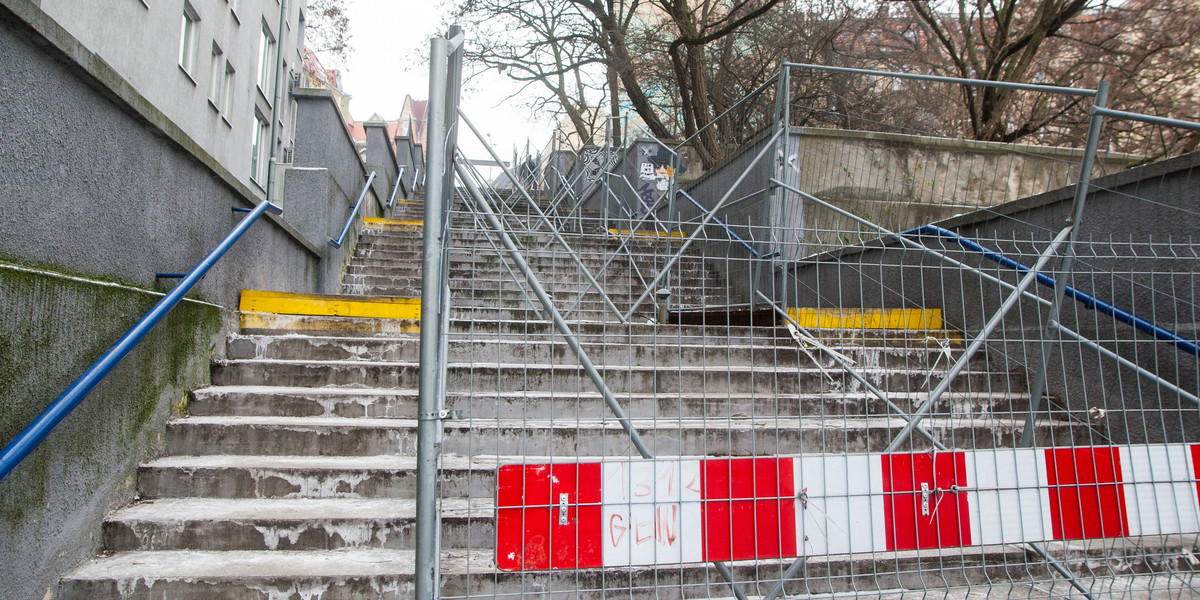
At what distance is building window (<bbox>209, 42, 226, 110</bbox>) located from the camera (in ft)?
55.1

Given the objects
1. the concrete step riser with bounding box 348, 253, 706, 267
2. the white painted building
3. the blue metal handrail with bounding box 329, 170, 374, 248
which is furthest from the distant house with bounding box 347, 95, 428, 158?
the white painted building

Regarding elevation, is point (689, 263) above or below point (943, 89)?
below

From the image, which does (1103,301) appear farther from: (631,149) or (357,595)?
(631,149)

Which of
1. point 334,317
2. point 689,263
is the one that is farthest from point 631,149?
point 334,317

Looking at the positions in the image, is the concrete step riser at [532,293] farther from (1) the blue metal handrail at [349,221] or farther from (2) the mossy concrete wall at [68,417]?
(2) the mossy concrete wall at [68,417]

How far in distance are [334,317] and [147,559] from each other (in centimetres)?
229

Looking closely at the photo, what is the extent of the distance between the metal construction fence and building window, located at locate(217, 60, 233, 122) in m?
13.5

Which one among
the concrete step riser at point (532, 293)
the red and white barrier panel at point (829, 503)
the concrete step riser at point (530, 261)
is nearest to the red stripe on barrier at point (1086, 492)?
the red and white barrier panel at point (829, 503)

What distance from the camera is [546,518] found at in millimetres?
2377

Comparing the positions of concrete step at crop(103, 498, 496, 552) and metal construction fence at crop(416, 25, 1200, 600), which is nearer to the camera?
metal construction fence at crop(416, 25, 1200, 600)

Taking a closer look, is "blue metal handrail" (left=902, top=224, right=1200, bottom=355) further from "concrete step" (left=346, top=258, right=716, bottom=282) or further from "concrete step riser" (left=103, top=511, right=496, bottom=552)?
"concrete step" (left=346, top=258, right=716, bottom=282)

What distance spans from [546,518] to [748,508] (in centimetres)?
69

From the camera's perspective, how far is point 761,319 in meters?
5.81

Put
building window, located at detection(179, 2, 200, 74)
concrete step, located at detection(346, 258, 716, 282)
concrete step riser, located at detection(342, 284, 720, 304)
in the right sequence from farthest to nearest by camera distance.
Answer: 1. building window, located at detection(179, 2, 200, 74)
2. concrete step, located at detection(346, 258, 716, 282)
3. concrete step riser, located at detection(342, 284, 720, 304)
